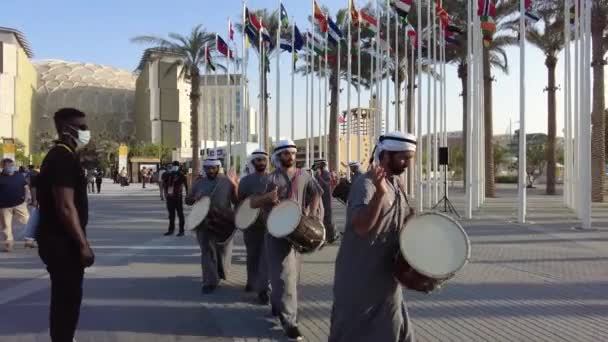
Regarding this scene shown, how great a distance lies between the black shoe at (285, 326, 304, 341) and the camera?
571 centimetres

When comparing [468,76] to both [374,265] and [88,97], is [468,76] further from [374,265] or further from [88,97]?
[88,97]

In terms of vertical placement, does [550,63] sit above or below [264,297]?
above

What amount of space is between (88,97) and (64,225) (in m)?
132

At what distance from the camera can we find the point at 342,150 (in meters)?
40.9

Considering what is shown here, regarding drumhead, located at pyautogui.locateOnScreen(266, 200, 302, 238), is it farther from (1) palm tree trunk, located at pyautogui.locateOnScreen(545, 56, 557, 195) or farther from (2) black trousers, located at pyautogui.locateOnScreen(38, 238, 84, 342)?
(1) palm tree trunk, located at pyautogui.locateOnScreen(545, 56, 557, 195)

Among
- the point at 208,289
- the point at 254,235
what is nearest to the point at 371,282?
the point at 254,235

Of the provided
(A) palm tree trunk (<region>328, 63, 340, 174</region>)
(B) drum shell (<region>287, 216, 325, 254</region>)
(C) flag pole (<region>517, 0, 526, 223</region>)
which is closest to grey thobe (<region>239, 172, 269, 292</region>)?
(B) drum shell (<region>287, 216, 325, 254</region>)

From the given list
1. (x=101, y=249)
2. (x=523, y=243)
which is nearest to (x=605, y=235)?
(x=523, y=243)

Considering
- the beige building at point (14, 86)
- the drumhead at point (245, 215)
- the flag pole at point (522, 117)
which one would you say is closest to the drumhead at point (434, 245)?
the drumhead at point (245, 215)

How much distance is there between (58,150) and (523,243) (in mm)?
10797

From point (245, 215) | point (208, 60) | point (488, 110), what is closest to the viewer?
point (245, 215)

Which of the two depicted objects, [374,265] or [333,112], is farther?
[333,112]

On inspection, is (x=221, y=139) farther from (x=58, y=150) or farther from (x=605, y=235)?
(x=58, y=150)

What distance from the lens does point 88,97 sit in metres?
129
